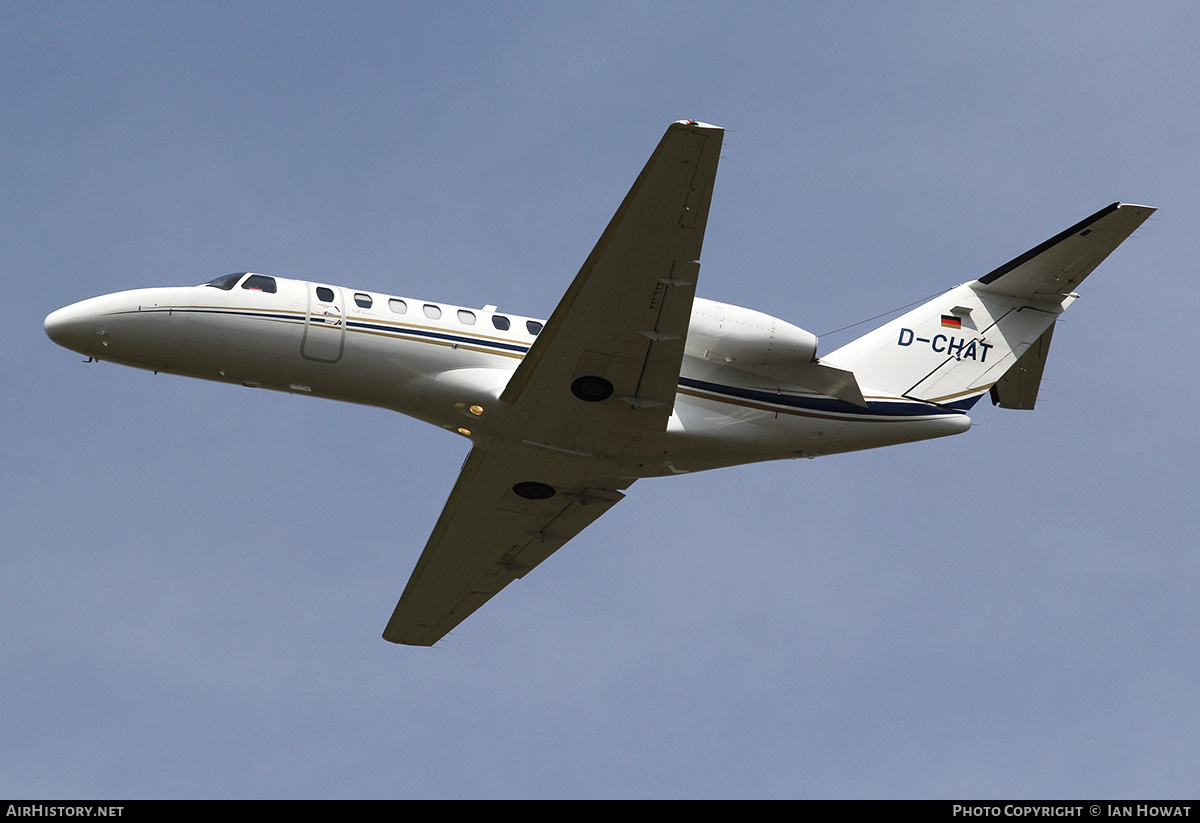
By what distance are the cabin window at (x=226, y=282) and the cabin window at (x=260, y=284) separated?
152 mm

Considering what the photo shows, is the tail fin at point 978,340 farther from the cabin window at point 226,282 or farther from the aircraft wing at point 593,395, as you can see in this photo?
the cabin window at point 226,282

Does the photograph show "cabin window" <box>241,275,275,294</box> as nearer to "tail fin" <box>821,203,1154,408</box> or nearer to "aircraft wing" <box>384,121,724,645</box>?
"aircraft wing" <box>384,121,724,645</box>

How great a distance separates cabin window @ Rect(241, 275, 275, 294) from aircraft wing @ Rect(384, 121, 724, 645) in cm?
384

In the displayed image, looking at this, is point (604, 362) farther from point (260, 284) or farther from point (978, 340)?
point (978, 340)

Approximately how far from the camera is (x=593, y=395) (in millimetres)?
18359

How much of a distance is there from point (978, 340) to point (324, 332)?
35.1ft

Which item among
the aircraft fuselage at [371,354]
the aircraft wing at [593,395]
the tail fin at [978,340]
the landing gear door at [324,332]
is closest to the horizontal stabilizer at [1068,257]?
the tail fin at [978,340]

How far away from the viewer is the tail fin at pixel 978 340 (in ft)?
69.4

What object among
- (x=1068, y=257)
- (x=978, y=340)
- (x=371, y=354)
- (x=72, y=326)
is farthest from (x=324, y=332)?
(x=1068, y=257)

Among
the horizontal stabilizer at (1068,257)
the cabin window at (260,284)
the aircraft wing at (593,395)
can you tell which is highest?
the horizontal stabilizer at (1068,257)

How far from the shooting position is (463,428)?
19.7 meters

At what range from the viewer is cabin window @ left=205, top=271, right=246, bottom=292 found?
64.0ft

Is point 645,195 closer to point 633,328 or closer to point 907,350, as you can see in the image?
point 633,328
